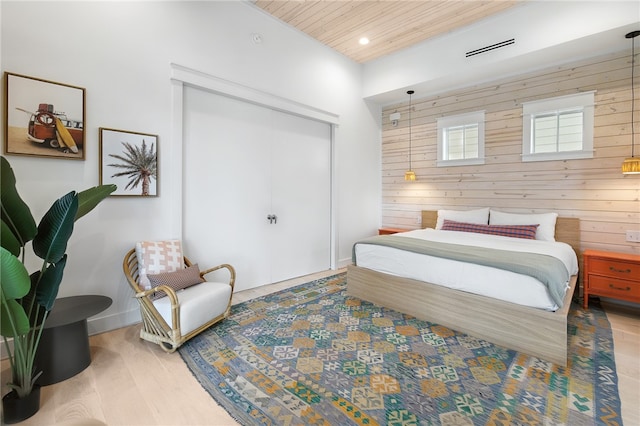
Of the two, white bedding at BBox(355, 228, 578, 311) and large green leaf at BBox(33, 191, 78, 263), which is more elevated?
large green leaf at BBox(33, 191, 78, 263)

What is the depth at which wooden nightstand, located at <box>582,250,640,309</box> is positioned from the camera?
113 inches

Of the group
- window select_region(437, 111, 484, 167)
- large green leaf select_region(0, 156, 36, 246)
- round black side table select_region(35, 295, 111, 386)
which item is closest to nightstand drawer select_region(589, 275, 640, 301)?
window select_region(437, 111, 484, 167)

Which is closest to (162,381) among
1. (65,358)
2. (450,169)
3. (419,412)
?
(65,358)

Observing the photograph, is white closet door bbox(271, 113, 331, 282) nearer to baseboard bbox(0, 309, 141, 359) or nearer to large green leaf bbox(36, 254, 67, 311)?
baseboard bbox(0, 309, 141, 359)

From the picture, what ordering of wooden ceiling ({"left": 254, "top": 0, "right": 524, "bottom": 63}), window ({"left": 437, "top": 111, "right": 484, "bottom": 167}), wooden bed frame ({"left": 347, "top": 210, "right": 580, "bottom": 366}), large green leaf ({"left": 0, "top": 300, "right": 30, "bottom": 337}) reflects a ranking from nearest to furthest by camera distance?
large green leaf ({"left": 0, "top": 300, "right": 30, "bottom": 337}), wooden bed frame ({"left": 347, "top": 210, "right": 580, "bottom": 366}), wooden ceiling ({"left": 254, "top": 0, "right": 524, "bottom": 63}), window ({"left": 437, "top": 111, "right": 484, "bottom": 167})

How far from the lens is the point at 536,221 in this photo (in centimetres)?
369

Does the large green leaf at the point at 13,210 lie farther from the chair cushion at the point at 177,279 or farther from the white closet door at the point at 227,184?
the white closet door at the point at 227,184

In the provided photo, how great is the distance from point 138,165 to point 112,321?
1.45 m

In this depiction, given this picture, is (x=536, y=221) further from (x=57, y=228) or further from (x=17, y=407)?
(x=17, y=407)

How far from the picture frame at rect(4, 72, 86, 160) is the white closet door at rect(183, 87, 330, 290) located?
0.91 m

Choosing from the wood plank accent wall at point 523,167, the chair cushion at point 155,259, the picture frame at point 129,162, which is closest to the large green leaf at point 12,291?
the chair cushion at point 155,259

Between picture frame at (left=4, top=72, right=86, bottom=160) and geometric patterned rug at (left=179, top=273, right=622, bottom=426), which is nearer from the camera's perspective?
geometric patterned rug at (left=179, top=273, right=622, bottom=426)

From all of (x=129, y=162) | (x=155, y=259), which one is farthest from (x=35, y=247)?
(x=129, y=162)

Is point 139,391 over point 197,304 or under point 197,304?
under
